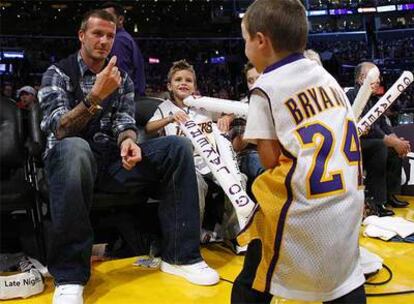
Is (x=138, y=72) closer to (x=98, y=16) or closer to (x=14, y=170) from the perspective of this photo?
(x=98, y=16)

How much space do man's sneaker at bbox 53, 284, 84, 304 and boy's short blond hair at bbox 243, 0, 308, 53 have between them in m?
1.11

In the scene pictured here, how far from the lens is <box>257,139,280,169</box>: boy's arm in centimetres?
129

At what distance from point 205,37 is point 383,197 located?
1292cm

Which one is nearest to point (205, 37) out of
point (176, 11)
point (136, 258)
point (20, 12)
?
point (176, 11)

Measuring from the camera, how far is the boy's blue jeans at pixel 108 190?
6.09ft

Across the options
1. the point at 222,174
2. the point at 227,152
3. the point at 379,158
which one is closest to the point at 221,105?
the point at 227,152

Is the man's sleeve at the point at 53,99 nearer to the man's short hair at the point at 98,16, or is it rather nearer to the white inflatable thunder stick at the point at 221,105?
the man's short hair at the point at 98,16

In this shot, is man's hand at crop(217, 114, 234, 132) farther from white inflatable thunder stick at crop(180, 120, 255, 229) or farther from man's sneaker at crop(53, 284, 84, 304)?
man's sneaker at crop(53, 284, 84, 304)

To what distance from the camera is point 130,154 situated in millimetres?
2041

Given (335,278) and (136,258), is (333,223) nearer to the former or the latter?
(335,278)

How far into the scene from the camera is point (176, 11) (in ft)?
48.3

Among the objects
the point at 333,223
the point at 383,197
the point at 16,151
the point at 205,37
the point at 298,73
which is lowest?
the point at 383,197

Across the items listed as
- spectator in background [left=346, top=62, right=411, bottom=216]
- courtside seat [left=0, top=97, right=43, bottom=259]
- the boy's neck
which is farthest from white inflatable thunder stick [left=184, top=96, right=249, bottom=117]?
spectator in background [left=346, top=62, right=411, bottom=216]

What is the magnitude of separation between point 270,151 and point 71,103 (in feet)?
3.84
